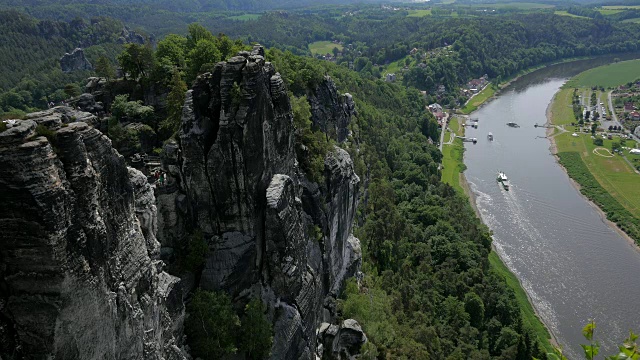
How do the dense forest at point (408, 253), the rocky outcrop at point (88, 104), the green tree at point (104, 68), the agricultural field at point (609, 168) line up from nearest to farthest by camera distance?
the rocky outcrop at point (88, 104) < the dense forest at point (408, 253) < the green tree at point (104, 68) < the agricultural field at point (609, 168)

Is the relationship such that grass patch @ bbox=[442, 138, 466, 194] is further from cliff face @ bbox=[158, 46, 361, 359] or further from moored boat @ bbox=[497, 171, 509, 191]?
cliff face @ bbox=[158, 46, 361, 359]

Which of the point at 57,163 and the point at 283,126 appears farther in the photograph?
the point at 283,126

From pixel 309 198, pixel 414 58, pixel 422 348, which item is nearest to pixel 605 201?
pixel 422 348

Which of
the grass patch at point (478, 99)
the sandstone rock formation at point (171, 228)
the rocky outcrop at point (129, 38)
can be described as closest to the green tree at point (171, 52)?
the sandstone rock formation at point (171, 228)

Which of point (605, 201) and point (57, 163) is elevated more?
point (57, 163)

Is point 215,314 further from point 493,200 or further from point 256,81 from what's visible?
point 493,200

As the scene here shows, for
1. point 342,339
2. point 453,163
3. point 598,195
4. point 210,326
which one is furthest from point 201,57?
point 598,195

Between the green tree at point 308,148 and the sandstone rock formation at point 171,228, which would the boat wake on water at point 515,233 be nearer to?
the sandstone rock formation at point 171,228
